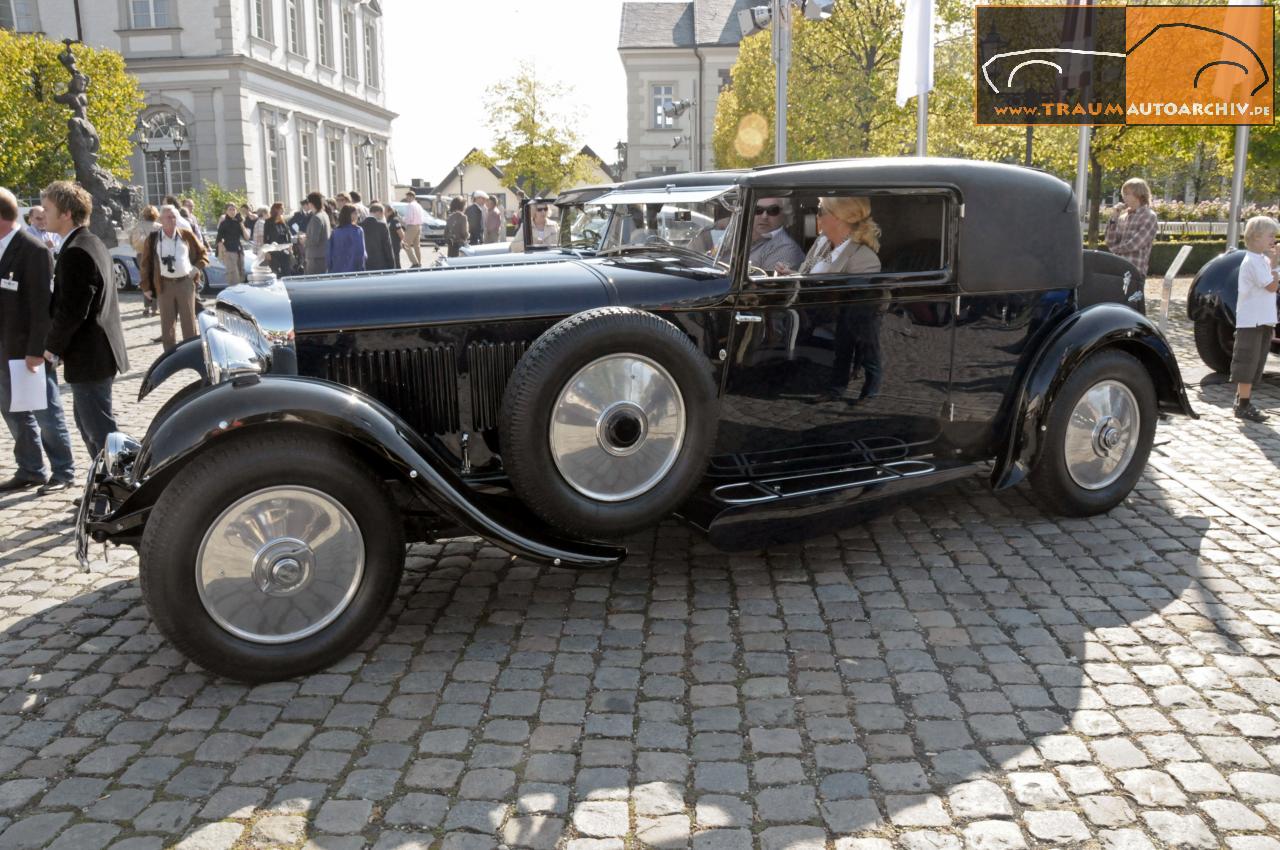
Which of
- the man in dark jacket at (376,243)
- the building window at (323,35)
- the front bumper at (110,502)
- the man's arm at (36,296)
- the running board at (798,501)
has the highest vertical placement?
the building window at (323,35)

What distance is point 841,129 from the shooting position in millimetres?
28156

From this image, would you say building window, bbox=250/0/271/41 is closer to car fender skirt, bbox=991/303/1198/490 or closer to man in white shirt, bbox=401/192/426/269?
man in white shirt, bbox=401/192/426/269

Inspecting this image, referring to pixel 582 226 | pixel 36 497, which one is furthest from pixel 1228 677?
pixel 36 497

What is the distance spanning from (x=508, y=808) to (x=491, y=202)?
17831 mm

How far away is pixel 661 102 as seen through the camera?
5991 cm

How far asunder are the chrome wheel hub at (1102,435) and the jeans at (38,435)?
19.4ft

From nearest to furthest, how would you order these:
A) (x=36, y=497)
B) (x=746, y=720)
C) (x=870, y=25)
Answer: (x=746, y=720), (x=36, y=497), (x=870, y=25)

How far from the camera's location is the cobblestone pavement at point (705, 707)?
2.89m

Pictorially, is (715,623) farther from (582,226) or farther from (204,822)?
(582,226)

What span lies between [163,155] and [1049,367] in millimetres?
37428

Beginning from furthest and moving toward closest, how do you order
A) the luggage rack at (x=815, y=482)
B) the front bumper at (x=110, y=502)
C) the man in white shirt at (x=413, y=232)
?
the man in white shirt at (x=413, y=232)
the luggage rack at (x=815, y=482)
the front bumper at (x=110, y=502)

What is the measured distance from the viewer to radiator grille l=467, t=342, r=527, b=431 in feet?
14.5

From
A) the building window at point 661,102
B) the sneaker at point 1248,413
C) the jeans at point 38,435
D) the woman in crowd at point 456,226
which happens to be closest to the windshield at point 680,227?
the jeans at point 38,435

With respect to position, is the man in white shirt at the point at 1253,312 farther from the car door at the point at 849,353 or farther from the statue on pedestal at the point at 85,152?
the statue on pedestal at the point at 85,152
